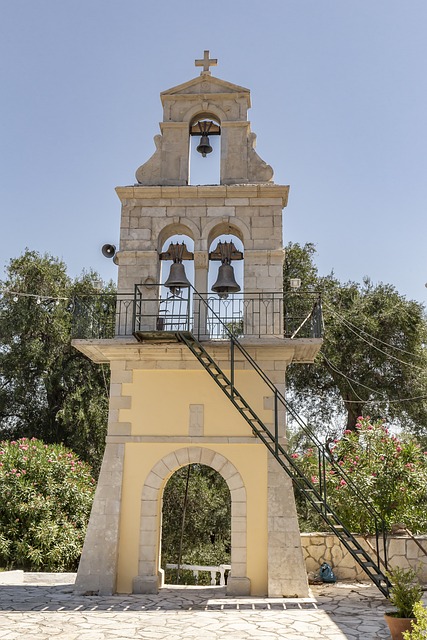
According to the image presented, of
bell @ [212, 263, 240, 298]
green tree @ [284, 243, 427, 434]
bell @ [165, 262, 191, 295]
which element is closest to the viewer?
bell @ [165, 262, 191, 295]

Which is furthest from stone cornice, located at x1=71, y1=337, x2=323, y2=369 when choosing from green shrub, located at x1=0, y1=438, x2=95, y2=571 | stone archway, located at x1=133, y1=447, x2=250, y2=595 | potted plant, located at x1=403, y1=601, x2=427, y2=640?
potted plant, located at x1=403, y1=601, x2=427, y2=640

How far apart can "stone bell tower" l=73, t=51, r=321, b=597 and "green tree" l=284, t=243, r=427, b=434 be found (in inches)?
376

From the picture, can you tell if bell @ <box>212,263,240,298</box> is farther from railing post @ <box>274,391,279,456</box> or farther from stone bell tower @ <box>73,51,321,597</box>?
railing post @ <box>274,391,279,456</box>

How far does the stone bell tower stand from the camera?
32.8 ft

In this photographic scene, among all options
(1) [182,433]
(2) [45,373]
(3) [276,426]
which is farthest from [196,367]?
(2) [45,373]

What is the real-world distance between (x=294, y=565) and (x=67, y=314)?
42.7 ft

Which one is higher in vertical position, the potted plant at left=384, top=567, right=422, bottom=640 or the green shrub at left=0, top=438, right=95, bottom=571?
the green shrub at left=0, top=438, right=95, bottom=571

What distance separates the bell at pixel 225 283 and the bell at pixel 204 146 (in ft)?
8.20

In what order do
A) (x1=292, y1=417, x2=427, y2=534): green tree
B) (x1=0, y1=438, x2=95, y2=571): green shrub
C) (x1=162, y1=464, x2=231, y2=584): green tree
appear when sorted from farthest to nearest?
(x1=162, y1=464, x2=231, y2=584): green tree
(x1=0, y1=438, x2=95, y2=571): green shrub
(x1=292, y1=417, x2=427, y2=534): green tree

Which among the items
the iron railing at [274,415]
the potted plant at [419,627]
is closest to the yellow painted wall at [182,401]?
the iron railing at [274,415]

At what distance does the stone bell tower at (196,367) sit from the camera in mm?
10008

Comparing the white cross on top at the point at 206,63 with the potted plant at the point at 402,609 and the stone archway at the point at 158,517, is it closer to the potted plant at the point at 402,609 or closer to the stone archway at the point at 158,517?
the stone archway at the point at 158,517

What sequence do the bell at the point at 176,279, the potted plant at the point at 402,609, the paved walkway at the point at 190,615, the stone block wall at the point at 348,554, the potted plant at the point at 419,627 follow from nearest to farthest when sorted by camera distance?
the potted plant at the point at 419,627 → the potted plant at the point at 402,609 → the paved walkway at the point at 190,615 → the bell at the point at 176,279 → the stone block wall at the point at 348,554

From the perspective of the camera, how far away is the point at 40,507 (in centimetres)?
1423
